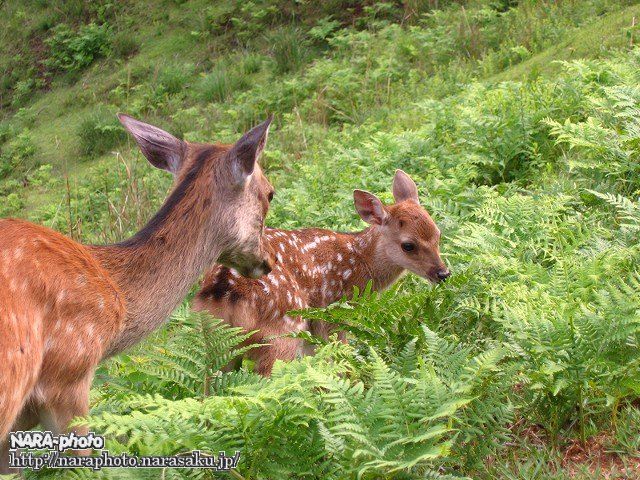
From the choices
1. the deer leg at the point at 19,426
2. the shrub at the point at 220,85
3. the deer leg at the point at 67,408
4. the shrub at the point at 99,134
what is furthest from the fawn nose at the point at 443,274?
the shrub at the point at 99,134

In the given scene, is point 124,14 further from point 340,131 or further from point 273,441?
point 273,441

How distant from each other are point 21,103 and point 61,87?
0.89 m

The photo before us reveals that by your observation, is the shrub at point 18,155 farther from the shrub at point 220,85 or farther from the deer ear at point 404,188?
the deer ear at point 404,188

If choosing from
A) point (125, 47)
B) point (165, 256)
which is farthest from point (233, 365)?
point (125, 47)

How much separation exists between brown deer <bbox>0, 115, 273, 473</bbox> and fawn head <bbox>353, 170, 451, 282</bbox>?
4.69ft

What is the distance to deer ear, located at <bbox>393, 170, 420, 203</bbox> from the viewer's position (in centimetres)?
686

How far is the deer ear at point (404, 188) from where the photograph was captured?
6.86 meters

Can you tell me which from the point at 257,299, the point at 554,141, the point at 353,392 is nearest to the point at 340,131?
the point at 554,141

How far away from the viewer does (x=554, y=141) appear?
7031 millimetres

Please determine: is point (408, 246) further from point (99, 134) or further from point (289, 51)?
point (99, 134)

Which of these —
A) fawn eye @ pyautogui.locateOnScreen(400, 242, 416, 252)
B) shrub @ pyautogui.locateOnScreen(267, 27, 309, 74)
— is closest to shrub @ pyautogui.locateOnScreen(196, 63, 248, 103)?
shrub @ pyautogui.locateOnScreen(267, 27, 309, 74)

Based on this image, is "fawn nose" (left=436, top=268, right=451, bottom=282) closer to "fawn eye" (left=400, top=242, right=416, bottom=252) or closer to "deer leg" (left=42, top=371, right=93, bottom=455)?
"fawn eye" (left=400, top=242, right=416, bottom=252)

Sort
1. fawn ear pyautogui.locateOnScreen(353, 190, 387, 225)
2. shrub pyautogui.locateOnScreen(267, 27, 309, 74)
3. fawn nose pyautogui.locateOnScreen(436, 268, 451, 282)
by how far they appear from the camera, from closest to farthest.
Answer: fawn nose pyautogui.locateOnScreen(436, 268, 451, 282), fawn ear pyautogui.locateOnScreen(353, 190, 387, 225), shrub pyautogui.locateOnScreen(267, 27, 309, 74)

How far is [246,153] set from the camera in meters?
4.72
